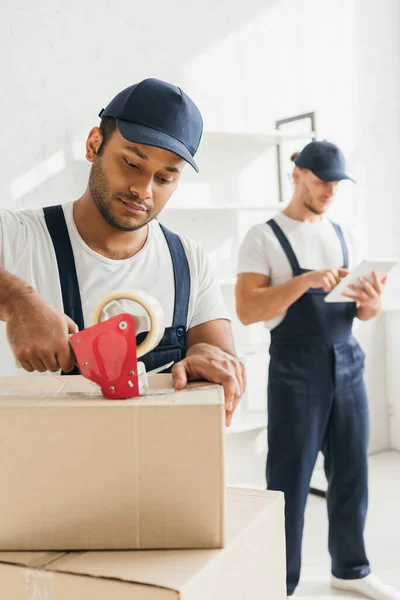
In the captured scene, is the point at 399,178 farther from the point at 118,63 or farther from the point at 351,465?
the point at 351,465

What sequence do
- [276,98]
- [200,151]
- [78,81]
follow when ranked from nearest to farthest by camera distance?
1. [78,81]
2. [200,151]
3. [276,98]

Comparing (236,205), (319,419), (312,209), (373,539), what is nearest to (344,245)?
(312,209)

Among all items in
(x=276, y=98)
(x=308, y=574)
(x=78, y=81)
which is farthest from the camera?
(x=276, y=98)

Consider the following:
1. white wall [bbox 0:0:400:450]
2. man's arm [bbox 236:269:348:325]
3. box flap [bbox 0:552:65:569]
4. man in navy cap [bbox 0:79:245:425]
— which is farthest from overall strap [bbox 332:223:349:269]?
box flap [bbox 0:552:65:569]

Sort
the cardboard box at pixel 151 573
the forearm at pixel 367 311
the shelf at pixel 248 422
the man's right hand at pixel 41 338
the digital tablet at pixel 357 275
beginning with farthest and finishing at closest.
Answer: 1. the shelf at pixel 248 422
2. the forearm at pixel 367 311
3. the digital tablet at pixel 357 275
4. the man's right hand at pixel 41 338
5. the cardboard box at pixel 151 573

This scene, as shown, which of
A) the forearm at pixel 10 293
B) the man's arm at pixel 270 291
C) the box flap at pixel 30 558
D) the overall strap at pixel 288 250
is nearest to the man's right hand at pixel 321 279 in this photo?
the man's arm at pixel 270 291

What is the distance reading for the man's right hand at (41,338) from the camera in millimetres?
852

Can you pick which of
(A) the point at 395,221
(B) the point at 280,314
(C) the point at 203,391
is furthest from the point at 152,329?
(A) the point at 395,221

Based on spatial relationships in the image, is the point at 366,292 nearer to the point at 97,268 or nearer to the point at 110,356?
the point at 97,268

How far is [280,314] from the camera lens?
2.53 m

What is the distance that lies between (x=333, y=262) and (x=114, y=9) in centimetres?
159

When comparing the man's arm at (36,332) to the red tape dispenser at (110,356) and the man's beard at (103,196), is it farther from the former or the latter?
the man's beard at (103,196)

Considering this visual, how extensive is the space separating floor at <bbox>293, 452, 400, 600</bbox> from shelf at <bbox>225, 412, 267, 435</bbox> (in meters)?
0.45

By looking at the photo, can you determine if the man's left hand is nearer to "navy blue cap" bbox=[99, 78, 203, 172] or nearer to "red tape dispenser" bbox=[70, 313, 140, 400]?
"navy blue cap" bbox=[99, 78, 203, 172]
